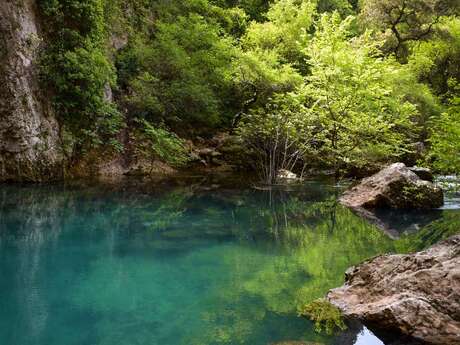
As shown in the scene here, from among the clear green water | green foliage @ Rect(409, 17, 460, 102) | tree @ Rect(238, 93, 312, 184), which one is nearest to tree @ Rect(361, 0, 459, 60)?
green foliage @ Rect(409, 17, 460, 102)

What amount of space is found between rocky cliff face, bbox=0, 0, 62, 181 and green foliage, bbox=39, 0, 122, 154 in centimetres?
A: 50

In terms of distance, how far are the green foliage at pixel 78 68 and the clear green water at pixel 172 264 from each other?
156 inches

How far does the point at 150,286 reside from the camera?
5.61 metres

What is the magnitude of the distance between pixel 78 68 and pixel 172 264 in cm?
987

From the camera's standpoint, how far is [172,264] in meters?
6.49

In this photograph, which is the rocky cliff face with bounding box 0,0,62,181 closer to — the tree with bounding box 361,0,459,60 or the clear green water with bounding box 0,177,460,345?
the clear green water with bounding box 0,177,460,345

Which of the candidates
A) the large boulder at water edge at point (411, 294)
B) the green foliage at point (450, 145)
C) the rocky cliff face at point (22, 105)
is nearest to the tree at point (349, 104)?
the green foliage at point (450, 145)

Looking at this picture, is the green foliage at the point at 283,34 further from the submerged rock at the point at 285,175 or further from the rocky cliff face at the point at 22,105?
the rocky cliff face at the point at 22,105

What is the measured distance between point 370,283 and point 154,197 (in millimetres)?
7846

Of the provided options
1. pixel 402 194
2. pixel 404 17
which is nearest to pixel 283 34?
pixel 404 17

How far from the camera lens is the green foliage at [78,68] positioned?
1445 centimetres

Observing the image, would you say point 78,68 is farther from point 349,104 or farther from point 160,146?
Answer: point 349,104

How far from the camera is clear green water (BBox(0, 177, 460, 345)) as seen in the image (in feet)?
14.5

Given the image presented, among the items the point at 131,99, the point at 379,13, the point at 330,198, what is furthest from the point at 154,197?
the point at 379,13
